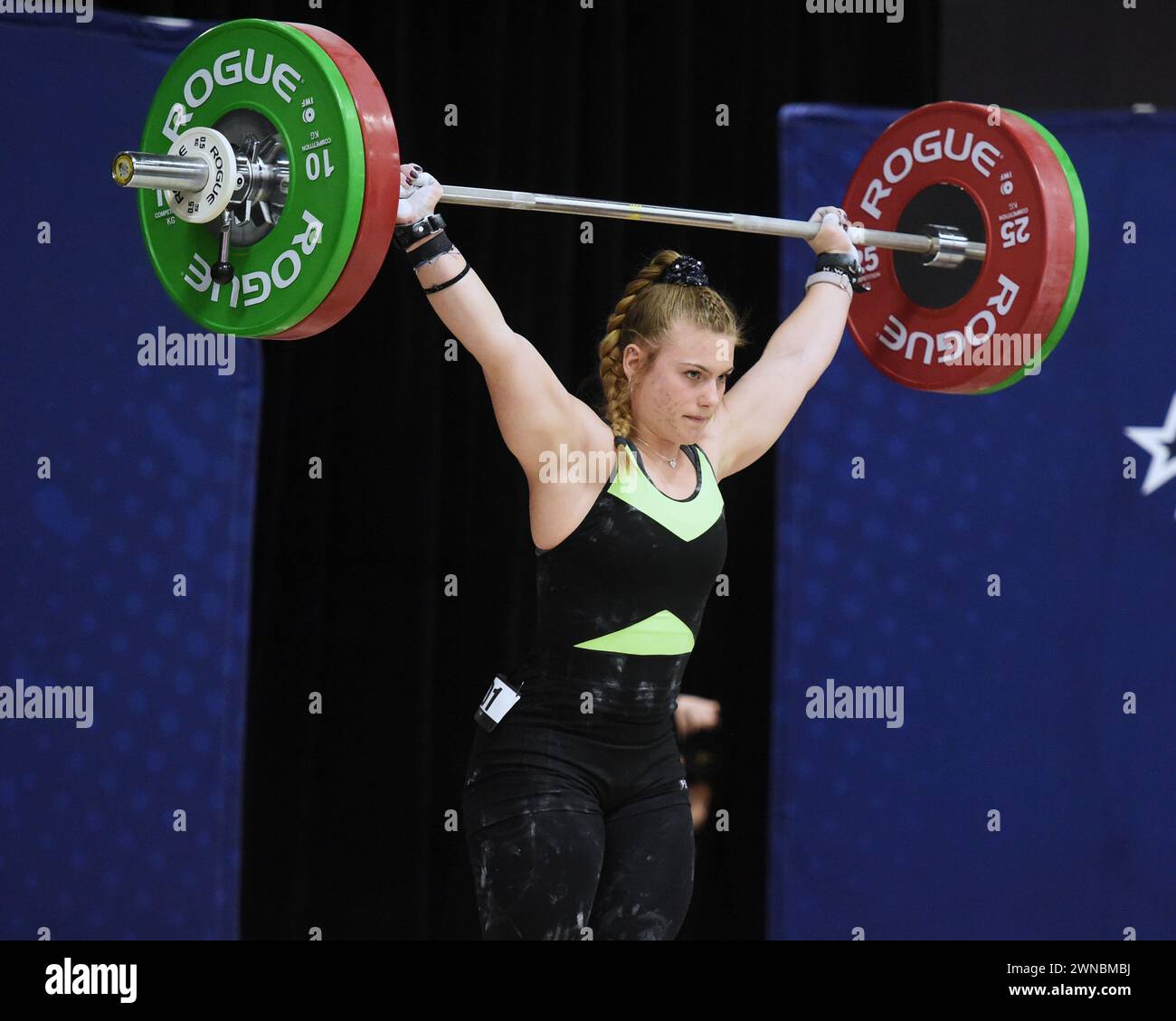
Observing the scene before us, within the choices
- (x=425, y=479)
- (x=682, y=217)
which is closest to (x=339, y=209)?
(x=682, y=217)

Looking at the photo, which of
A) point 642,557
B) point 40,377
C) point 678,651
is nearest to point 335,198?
point 642,557

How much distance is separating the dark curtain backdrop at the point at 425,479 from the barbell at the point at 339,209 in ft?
2.89

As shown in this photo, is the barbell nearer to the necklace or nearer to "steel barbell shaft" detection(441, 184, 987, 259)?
"steel barbell shaft" detection(441, 184, 987, 259)

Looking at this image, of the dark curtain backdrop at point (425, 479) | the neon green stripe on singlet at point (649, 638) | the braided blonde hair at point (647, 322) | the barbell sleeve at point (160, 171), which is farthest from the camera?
the dark curtain backdrop at point (425, 479)

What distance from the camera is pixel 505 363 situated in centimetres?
242

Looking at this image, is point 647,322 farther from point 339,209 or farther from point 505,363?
point 339,209

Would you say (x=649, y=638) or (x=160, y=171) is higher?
(x=160, y=171)

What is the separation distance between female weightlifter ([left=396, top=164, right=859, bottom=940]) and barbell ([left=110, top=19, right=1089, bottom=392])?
0.14 meters

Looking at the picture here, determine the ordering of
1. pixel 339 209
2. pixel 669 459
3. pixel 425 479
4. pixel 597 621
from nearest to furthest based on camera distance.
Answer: pixel 339 209
pixel 597 621
pixel 669 459
pixel 425 479

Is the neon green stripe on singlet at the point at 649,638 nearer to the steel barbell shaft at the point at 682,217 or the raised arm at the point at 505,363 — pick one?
the raised arm at the point at 505,363

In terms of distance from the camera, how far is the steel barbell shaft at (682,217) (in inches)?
102

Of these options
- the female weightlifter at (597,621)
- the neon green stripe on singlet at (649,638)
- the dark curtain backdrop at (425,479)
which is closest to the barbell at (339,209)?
the female weightlifter at (597,621)

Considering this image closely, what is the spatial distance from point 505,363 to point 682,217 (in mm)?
570

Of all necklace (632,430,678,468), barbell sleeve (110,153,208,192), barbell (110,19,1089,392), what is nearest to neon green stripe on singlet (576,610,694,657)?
necklace (632,430,678,468)
